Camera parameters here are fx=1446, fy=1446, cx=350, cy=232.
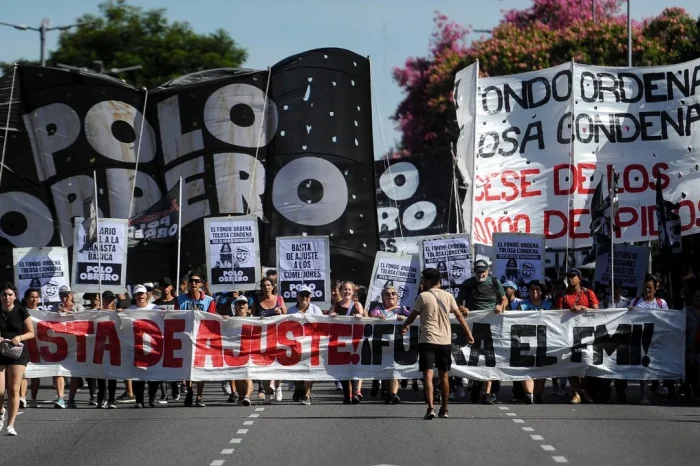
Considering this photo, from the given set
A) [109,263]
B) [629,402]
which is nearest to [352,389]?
[629,402]

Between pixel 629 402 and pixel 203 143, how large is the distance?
9.14 m

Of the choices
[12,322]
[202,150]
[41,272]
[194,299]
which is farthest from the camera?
[202,150]

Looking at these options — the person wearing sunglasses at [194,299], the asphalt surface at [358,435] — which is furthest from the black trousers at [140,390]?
the person wearing sunglasses at [194,299]

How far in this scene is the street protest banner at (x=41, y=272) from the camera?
21734mm

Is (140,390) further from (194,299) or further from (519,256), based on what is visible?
(519,256)

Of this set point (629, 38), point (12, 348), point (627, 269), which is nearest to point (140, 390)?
point (12, 348)

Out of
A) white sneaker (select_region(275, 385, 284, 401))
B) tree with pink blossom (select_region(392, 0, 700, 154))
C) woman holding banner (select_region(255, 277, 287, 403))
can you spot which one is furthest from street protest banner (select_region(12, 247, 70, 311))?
tree with pink blossom (select_region(392, 0, 700, 154))

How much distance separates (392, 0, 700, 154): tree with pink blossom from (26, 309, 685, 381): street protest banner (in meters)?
17.8

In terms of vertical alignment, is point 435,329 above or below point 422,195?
below

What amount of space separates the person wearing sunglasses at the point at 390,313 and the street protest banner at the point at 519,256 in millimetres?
2594

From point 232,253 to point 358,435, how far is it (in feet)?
24.5

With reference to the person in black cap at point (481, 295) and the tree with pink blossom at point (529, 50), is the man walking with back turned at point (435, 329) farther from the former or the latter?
the tree with pink blossom at point (529, 50)

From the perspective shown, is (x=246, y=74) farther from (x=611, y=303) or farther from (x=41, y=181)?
(x=611, y=303)

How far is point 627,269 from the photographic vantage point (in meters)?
22.2
